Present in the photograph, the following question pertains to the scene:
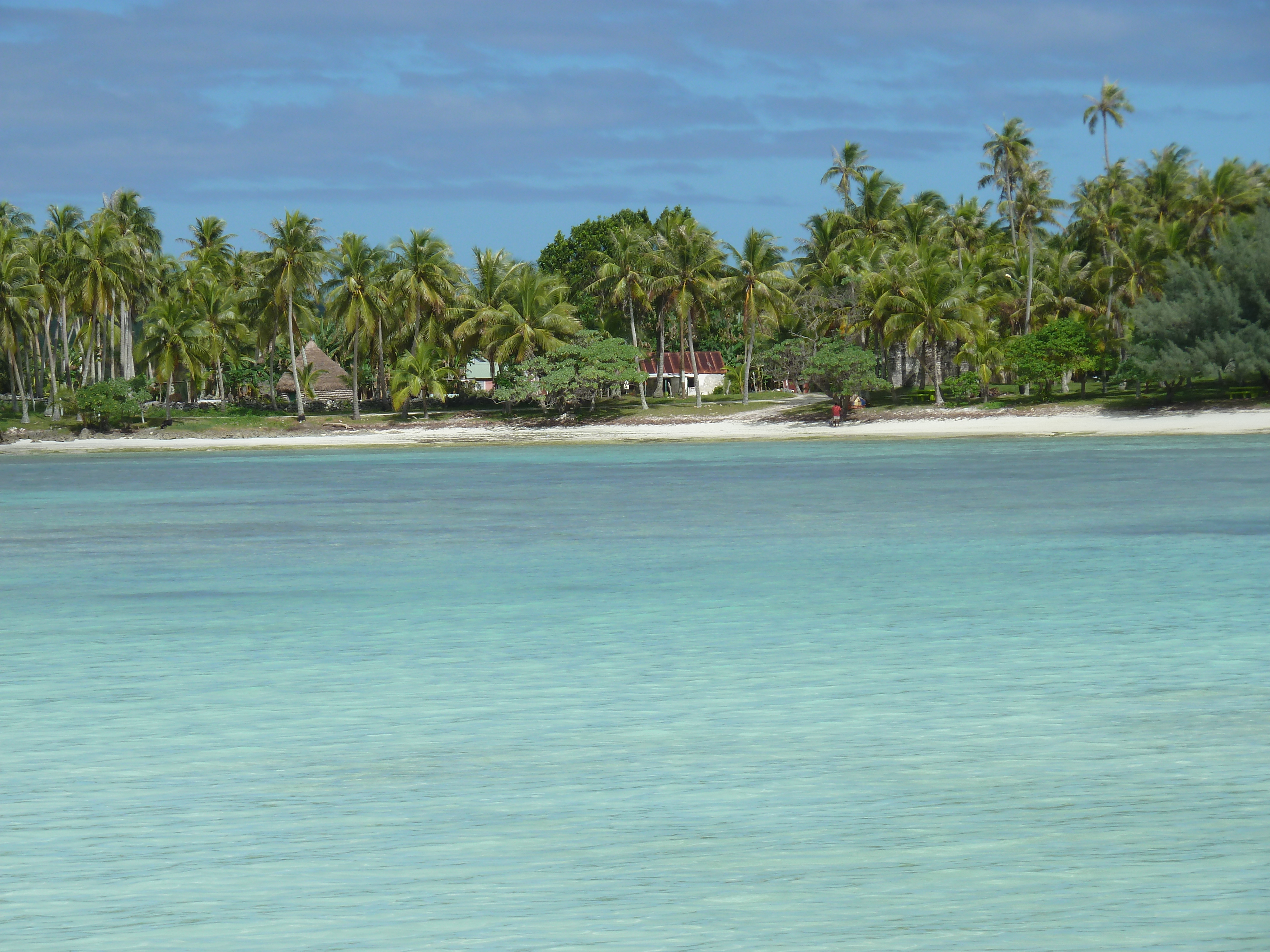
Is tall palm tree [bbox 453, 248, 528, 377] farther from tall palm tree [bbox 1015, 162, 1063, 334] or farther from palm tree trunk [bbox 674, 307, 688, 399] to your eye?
tall palm tree [bbox 1015, 162, 1063, 334]

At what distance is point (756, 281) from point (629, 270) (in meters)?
5.97

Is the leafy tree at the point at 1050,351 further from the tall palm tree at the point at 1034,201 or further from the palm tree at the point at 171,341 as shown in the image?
the palm tree at the point at 171,341

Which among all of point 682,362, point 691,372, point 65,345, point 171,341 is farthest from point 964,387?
point 65,345

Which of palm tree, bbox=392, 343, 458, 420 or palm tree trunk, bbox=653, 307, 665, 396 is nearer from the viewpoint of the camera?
palm tree, bbox=392, 343, 458, 420

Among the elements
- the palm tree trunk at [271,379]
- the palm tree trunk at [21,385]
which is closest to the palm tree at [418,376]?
the palm tree trunk at [271,379]

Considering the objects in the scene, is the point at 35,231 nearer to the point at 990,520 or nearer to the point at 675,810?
the point at 990,520

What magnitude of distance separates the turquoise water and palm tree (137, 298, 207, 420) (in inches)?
1793

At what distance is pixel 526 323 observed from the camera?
6247 centimetres

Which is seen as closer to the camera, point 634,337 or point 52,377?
point 52,377

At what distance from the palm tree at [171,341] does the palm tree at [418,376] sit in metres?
8.73

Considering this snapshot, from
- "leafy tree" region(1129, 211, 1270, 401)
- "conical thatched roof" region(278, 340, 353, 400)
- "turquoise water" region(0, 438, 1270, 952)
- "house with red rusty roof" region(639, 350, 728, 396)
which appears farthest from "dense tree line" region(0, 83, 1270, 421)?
"turquoise water" region(0, 438, 1270, 952)

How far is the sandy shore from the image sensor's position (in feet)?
165

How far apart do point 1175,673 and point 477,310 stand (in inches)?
2229

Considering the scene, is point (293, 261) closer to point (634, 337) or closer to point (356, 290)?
point (356, 290)
